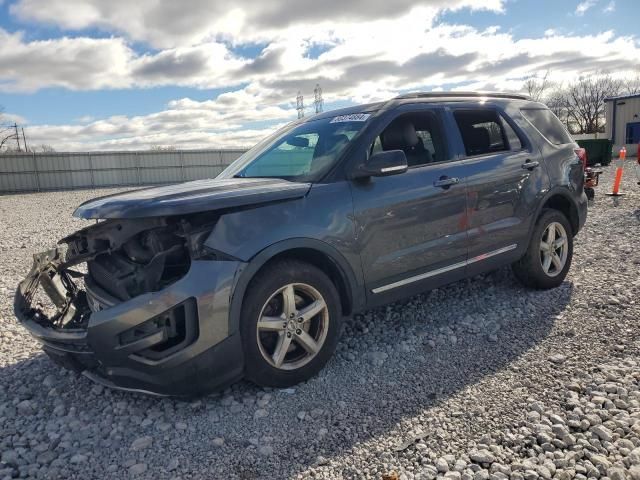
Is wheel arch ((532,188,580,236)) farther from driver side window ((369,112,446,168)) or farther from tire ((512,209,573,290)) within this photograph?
driver side window ((369,112,446,168))

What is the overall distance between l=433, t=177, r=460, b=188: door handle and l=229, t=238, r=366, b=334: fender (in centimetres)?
103

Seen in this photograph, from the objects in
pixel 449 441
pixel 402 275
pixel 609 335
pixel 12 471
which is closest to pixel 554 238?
pixel 609 335

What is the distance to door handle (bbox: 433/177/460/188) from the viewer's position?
12.6 feet

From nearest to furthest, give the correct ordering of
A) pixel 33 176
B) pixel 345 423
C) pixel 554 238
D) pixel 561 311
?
pixel 345 423
pixel 561 311
pixel 554 238
pixel 33 176

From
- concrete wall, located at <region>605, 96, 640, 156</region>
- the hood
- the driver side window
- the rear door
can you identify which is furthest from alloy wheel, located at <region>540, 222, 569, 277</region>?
concrete wall, located at <region>605, 96, 640, 156</region>

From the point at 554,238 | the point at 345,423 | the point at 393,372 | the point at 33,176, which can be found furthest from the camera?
the point at 33,176

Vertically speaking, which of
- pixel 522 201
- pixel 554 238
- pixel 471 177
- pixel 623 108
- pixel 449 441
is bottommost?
pixel 449 441

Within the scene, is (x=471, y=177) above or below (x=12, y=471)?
above

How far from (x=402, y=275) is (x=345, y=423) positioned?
1.26 meters

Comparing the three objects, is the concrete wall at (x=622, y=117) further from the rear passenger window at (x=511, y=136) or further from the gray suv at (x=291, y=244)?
the gray suv at (x=291, y=244)

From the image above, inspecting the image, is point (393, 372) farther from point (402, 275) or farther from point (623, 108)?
point (623, 108)

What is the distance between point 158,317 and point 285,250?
0.85 metres

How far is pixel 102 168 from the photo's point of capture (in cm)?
3362

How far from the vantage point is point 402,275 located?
3.69 m
